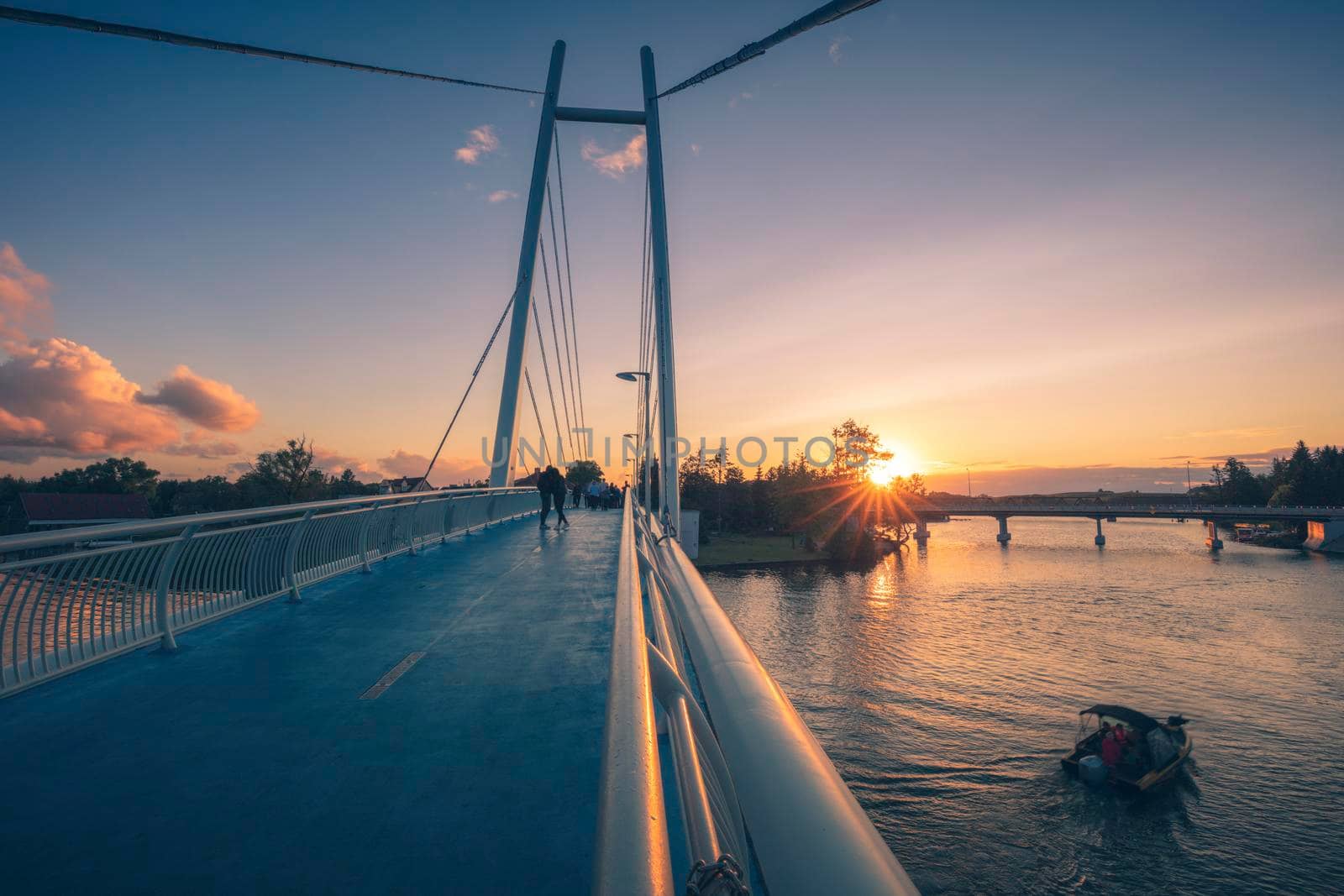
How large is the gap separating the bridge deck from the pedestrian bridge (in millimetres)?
17

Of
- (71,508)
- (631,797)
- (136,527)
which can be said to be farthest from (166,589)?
(71,508)

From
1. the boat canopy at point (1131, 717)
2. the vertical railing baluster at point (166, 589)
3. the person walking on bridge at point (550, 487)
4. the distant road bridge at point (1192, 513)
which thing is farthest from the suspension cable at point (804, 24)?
the distant road bridge at point (1192, 513)

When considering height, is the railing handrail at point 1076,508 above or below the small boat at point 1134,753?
above

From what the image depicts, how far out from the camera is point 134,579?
6.14 metres

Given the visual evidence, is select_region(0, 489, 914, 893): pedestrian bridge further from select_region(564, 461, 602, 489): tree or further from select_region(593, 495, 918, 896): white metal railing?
select_region(564, 461, 602, 489): tree

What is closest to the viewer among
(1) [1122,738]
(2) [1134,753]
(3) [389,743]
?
(3) [389,743]

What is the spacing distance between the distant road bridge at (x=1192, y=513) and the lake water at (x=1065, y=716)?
3445 cm

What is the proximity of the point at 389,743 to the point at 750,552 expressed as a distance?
7173 cm

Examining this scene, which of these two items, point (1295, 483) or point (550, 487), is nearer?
point (550, 487)

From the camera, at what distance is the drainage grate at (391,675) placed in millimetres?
4684

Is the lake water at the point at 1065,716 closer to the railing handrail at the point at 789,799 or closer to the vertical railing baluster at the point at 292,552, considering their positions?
the vertical railing baluster at the point at 292,552

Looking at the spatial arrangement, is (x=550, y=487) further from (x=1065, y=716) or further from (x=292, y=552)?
(x=1065, y=716)

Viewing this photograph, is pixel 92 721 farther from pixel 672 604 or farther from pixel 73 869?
pixel 672 604

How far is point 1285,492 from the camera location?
110250mm
